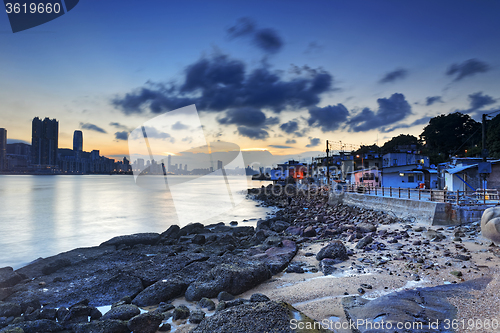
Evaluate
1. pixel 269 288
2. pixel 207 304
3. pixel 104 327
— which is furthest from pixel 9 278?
pixel 269 288

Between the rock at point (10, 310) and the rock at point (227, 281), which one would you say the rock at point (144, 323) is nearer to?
the rock at point (227, 281)

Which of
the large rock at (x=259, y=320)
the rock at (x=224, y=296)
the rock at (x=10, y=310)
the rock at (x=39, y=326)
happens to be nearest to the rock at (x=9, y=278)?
the rock at (x=10, y=310)

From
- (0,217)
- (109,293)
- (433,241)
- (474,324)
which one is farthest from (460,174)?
(0,217)

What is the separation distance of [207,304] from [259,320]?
3.17m

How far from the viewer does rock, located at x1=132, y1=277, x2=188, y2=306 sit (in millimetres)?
7988

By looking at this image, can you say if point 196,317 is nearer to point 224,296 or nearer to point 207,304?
point 207,304

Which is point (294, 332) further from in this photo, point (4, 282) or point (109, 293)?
point (4, 282)

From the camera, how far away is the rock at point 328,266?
29.6 feet

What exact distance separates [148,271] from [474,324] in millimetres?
9680

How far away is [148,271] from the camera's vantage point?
994cm

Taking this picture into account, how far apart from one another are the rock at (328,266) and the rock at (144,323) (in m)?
5.64

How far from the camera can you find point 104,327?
6121mm

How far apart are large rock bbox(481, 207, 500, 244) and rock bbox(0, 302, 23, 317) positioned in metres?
Answer: 15.9

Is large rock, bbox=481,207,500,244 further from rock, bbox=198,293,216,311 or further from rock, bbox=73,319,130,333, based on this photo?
rock, bbox=73,319,130,333
